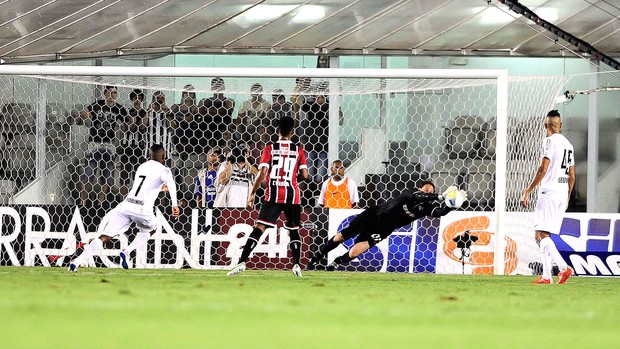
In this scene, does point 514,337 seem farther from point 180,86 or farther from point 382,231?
point 180,86

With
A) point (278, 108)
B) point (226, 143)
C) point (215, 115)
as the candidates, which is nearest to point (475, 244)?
point (278, 108)

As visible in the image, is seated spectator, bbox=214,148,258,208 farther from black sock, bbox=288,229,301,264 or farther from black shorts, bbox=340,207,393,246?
black sock, bbox=288,229,301,264

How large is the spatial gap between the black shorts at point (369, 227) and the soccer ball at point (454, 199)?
3.30ft

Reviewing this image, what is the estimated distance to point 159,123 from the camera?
15156 mm

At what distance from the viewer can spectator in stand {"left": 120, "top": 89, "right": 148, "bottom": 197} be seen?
1472 cm

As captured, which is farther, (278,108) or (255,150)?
(278,108)

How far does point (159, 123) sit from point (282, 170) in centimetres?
537

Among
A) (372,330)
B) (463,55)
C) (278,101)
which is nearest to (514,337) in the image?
(372,330)

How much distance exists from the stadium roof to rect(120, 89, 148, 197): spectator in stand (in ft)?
5.55

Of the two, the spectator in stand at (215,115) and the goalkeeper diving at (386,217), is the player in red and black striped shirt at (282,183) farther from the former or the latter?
the spectator in stand at (215,115)

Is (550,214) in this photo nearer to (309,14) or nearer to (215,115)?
(215,115)

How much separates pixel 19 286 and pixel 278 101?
816cm

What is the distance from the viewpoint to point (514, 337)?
4281 mm

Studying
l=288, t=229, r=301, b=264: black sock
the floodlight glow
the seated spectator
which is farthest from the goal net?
l=288, t=229, r=301, b=264: black sock
